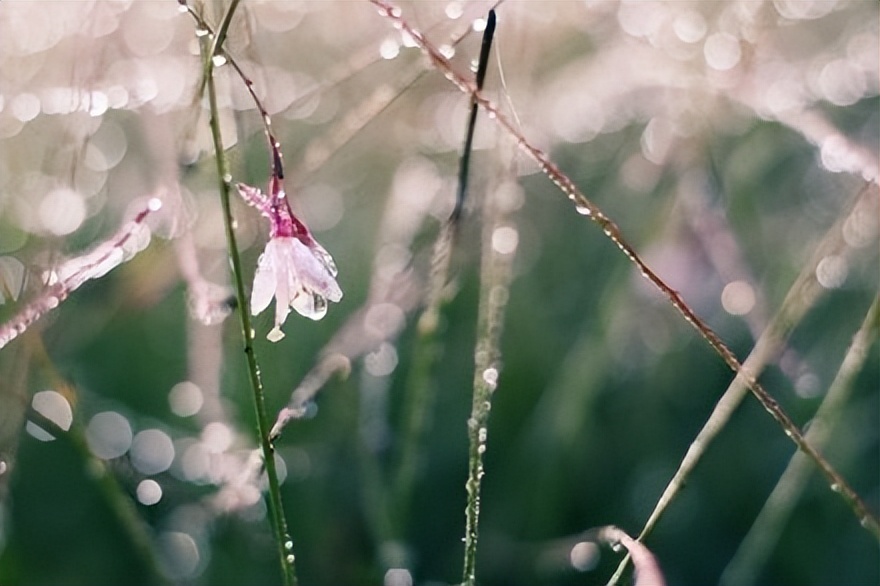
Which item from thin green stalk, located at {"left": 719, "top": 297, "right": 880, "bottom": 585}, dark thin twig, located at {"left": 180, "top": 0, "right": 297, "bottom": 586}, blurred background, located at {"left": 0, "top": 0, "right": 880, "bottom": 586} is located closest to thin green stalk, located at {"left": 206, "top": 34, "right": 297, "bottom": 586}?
dark thin twig, located at {"left": 180, "top": 0, "right": 297, "bottom": 586}

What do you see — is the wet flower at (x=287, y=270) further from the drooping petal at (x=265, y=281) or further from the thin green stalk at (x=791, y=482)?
the thin green stalk at (x=791, y=482)

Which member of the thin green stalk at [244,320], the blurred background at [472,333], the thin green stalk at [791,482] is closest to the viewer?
the thin green stalk at [244,320]

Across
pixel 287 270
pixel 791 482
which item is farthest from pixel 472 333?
pixel 287 270

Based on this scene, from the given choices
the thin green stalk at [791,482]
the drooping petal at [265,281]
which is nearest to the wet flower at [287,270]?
the drooping petal at [265,281]

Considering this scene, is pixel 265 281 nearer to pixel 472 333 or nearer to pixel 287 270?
pixel 287 270

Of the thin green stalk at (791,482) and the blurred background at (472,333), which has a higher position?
the blurred background at (472,333)

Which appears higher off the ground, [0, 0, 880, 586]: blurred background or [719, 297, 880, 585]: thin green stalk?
[0, 0, 880, 586]: blurred background

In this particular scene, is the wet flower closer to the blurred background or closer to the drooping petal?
the drooping petal

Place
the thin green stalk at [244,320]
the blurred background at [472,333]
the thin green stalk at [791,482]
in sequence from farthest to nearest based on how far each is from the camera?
the blurred background at [472,333], the thin green stalk at [791,482], the thin green stalk at [244,320]
